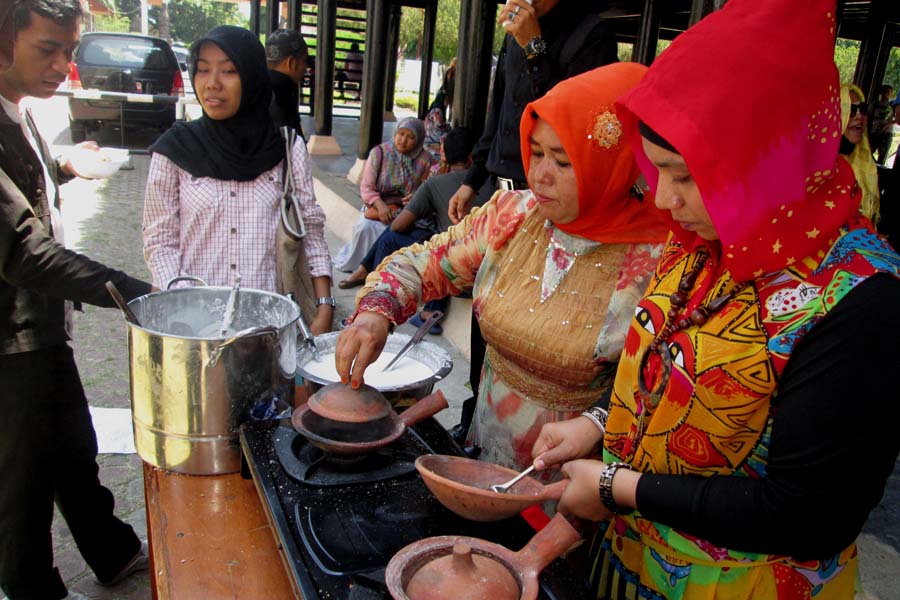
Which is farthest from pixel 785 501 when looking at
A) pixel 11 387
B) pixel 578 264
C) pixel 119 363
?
pixel 119 363

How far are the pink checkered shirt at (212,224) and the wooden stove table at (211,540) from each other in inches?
34.7

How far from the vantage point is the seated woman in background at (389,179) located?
5875 millimetres

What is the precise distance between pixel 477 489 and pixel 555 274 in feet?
2.24

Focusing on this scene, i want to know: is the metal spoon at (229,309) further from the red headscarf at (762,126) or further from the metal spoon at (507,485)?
the red headscarf at (762,126)

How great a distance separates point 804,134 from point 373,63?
7.33m

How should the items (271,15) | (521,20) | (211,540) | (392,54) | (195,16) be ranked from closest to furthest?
(211,540), (521,20), (271,15), (392,54), (195,16)

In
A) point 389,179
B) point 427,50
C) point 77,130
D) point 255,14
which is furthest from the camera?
point 255,14

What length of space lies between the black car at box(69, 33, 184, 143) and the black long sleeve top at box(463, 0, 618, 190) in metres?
9.04

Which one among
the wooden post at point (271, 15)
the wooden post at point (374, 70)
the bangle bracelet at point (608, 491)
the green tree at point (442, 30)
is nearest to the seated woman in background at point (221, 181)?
the bangle bracelet at point (608, 491)

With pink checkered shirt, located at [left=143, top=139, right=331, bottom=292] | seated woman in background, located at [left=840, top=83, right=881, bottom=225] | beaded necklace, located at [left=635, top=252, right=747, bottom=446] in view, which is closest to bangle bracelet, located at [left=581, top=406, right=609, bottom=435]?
beaded necklace, located at [left=635, top=252, right=747, bottom=446]

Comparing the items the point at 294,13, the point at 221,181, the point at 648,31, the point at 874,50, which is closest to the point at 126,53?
the point at 294,13

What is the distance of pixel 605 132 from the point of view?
1499 millimetres

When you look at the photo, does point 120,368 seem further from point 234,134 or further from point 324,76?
point 324,76

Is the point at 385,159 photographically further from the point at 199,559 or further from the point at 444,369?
the point at 199,559
